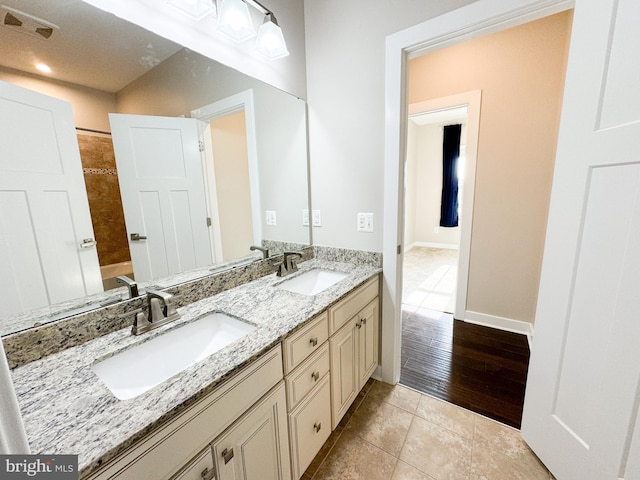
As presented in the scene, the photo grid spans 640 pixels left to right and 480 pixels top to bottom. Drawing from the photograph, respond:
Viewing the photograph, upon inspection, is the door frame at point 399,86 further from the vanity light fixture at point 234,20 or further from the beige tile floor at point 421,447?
the vanity light fixture at point 234,20

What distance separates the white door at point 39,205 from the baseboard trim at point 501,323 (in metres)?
2.85

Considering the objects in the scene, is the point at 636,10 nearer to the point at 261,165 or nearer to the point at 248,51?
the point at 248,51

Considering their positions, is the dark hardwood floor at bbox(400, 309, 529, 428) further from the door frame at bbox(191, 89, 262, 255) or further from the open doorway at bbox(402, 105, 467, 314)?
the open doorway at bbox(402, 105, 467, 314)

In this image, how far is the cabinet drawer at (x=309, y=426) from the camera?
1068 mm

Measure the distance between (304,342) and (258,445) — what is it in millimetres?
363

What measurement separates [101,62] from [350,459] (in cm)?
200

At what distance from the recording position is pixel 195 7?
1115 mm

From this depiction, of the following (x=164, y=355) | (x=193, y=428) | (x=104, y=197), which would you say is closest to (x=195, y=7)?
(x=104, y=197)

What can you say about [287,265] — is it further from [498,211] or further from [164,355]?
[498,211]

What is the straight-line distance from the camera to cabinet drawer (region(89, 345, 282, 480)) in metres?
0.58

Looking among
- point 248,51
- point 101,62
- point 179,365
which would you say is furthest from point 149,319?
point 248,51

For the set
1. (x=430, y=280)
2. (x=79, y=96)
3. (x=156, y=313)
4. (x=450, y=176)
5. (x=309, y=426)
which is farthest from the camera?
(x=450, y=176)

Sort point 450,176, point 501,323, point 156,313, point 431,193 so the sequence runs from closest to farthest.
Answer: point 156,313, point 501,323, point 450,176, point 431,193

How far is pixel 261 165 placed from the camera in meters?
1.67
